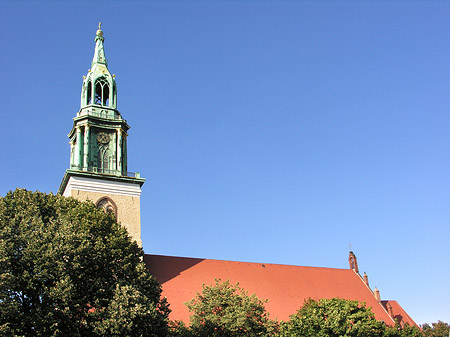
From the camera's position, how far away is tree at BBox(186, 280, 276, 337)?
30188mm

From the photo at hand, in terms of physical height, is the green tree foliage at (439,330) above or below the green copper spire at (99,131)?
below

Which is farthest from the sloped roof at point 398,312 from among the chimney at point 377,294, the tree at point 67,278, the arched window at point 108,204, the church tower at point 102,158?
the tree at point 67,278

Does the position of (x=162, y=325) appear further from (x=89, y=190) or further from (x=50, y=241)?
(x=89, y=190)

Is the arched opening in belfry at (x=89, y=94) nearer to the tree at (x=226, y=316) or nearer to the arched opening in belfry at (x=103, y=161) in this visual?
the arched opening in belfry at (x=103, y=161)

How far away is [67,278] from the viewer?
2267 cm

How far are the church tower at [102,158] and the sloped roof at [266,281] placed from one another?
3731 mm

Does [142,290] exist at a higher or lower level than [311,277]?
lower

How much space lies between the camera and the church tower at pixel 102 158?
3666 cm

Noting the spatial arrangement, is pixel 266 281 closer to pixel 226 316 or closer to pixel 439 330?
pixel 226 316

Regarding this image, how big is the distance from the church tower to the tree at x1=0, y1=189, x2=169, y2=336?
10240 millimetres

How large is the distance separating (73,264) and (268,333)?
12.4m

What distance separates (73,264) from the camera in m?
23.4

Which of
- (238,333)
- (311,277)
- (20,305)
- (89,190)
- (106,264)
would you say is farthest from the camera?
(311,277)

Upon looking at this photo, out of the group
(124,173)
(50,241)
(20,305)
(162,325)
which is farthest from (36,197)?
(124,173)
